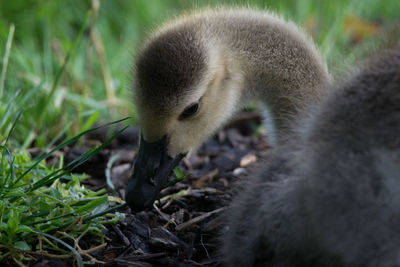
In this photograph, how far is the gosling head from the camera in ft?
7.61

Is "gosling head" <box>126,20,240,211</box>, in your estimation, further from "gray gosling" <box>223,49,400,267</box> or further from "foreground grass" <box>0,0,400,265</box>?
"gray gosling" <box>223,49,400,267</box>

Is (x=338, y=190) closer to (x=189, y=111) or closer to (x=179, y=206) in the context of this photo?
(x=189, y=111)

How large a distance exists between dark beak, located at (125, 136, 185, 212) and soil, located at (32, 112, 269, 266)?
0.52 feet

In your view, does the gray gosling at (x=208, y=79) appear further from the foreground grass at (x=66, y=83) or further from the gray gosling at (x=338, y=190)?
the gray gosling at (x=338, y=190)

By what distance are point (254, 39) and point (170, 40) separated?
544 mm

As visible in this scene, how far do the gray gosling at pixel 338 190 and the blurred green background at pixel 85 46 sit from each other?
0.49m

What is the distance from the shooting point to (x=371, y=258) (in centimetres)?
152

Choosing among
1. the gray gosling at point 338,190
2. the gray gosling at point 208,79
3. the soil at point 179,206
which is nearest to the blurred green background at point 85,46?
the gray gosling at point 208,79

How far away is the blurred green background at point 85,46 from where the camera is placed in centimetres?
336

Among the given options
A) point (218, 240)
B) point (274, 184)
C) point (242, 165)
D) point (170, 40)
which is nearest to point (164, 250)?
point (218, 240)

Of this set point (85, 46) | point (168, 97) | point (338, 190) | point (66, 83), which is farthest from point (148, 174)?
point (85, 46)

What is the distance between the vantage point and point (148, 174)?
2361 millimetres

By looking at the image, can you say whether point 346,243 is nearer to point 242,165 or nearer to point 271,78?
point 271,78

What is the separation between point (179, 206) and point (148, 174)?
0.41 m
